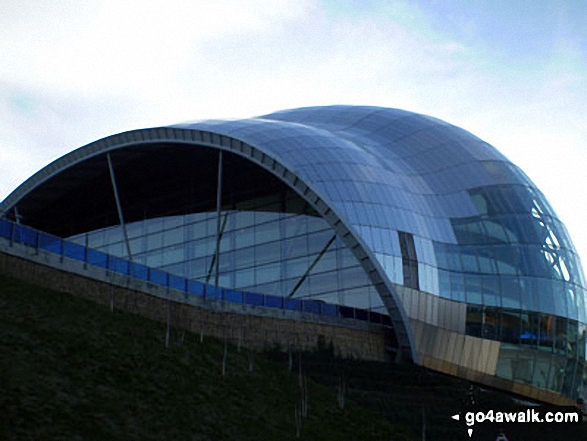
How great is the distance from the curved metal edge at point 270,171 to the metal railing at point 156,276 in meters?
1.24

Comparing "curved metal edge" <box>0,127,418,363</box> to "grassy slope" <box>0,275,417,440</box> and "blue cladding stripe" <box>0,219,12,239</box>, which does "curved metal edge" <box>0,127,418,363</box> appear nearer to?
"grassy slope" <box>0,275,417,440</box>

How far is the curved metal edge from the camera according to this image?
1668 inches

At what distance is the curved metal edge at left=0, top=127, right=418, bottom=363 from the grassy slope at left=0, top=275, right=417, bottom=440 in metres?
13.0

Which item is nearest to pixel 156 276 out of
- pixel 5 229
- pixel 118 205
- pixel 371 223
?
pixel 5 229

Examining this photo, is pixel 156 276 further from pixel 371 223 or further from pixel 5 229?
pixel 371 223

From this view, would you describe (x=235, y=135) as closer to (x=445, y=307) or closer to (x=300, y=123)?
(x=300, y=123)

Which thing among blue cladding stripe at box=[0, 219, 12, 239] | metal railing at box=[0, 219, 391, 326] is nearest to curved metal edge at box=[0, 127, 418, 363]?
metal railing at box=[0, 219, 391, 326]

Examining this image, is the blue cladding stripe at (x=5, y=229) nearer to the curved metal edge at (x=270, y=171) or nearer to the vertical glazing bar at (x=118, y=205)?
the curved metal edge at (x=270, y=171)

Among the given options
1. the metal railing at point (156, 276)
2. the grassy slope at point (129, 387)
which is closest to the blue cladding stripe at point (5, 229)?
the metal railing at point (156, 276)

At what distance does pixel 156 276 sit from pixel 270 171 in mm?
13583

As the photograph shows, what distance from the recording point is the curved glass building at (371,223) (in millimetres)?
43938

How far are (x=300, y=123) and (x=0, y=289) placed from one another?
2943 centimetres

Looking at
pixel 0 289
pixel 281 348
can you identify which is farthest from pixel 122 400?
pixel 281 348

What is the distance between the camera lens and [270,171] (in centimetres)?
4581
